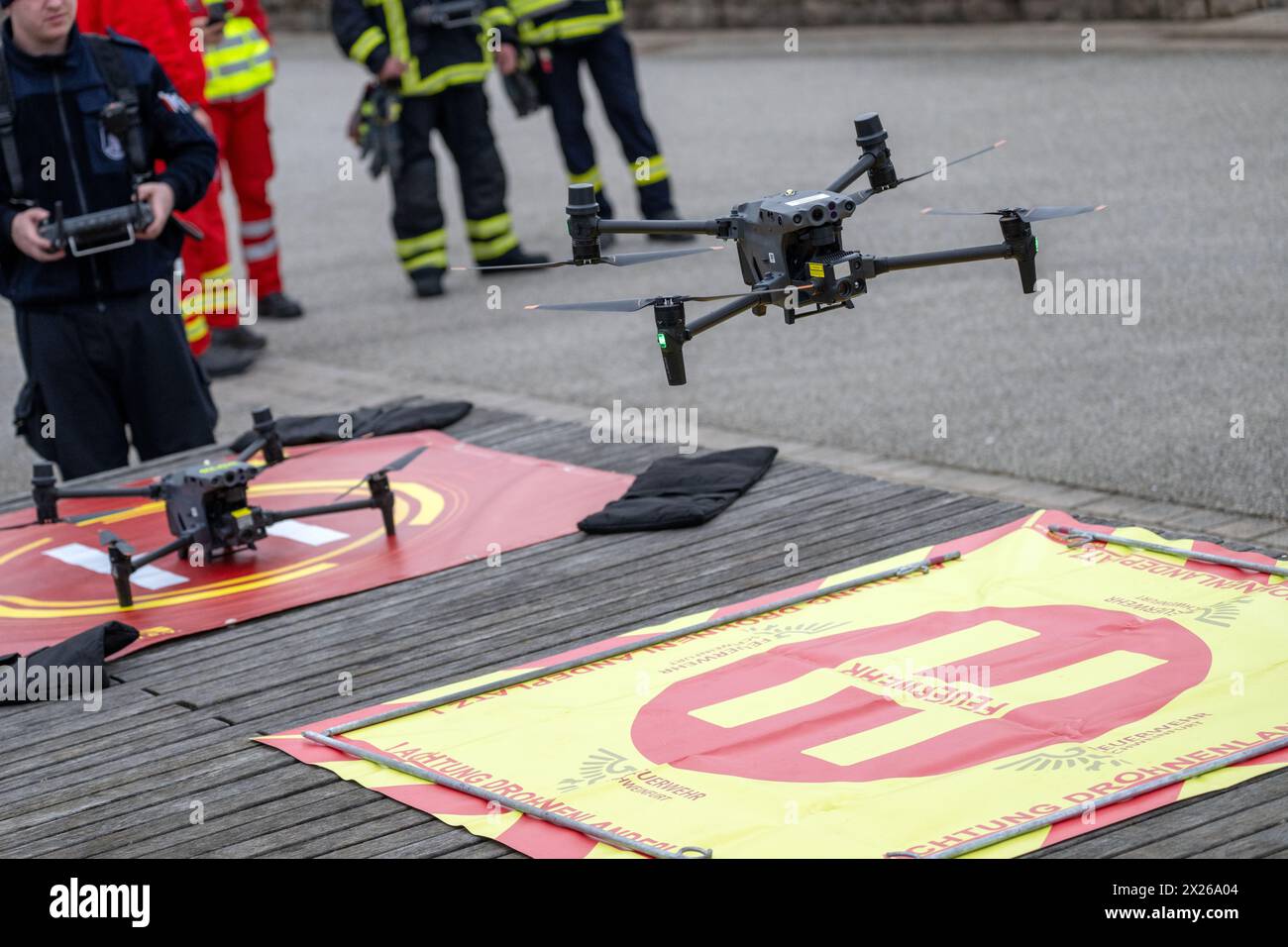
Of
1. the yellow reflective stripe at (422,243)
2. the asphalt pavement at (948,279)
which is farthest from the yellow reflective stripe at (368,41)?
the asphalt pavement at (948,279)

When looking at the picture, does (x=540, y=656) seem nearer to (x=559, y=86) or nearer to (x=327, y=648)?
(x=327, y=648)

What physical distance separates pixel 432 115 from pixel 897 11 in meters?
8.63

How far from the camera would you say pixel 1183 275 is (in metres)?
8.95

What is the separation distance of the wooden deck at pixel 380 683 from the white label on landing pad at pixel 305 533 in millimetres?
→ 585

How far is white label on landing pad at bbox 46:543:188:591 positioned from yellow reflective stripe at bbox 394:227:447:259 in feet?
16.7

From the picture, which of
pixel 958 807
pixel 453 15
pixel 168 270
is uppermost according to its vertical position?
pixel 453 15

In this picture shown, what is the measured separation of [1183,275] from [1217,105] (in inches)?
159

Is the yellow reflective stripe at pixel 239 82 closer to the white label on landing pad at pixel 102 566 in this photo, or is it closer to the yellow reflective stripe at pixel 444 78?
the yellow reflective stripe at pixel 444 78

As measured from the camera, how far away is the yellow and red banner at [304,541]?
545 cm

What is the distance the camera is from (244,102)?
33.5 feet

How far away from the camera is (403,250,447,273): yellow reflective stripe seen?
36.1 ft

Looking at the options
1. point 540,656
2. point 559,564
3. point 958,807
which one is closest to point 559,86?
point 559,564

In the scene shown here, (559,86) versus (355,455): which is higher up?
(559,86)

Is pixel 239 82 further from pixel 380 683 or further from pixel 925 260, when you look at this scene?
pixel 925 260
